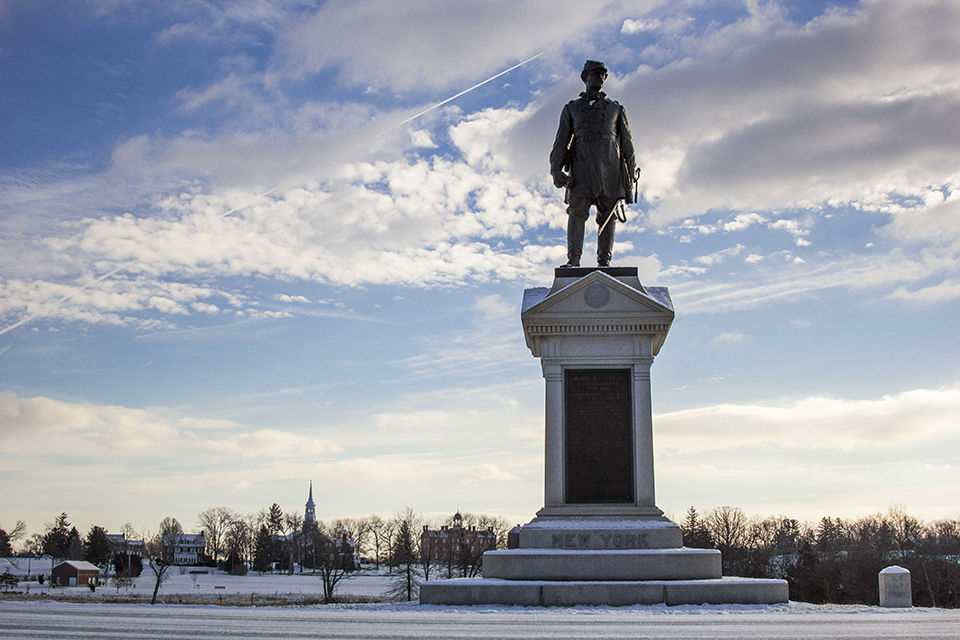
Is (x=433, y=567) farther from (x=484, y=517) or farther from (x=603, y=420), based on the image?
(x=603, y=420)

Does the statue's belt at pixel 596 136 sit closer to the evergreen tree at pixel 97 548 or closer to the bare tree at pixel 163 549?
the bare tree at pixel 163 549

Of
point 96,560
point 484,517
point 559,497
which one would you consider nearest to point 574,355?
point 559,497

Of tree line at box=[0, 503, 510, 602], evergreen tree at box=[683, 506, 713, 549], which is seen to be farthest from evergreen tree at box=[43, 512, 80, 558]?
evergreen tree at box=[683, 506, 713, 549]

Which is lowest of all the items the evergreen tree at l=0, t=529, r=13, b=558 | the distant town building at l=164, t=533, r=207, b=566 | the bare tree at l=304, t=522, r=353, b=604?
the distant town building at l=164, t=533, r=207, b=566

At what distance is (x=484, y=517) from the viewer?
111562mm

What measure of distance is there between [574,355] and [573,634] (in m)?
7.29

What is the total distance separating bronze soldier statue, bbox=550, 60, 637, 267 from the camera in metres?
14.7

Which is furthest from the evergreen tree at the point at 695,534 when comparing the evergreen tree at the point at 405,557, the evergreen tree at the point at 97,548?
the evergreen tree at the point at 97,548

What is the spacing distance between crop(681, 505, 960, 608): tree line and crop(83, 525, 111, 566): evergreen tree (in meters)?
92.5

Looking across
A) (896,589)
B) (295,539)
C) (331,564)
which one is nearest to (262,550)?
(295,539)

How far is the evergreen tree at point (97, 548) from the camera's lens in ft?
422

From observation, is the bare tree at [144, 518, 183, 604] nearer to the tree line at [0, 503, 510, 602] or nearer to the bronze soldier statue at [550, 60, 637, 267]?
the tree line at [0, 503, 510, 602]

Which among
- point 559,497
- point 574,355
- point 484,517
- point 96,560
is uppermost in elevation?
point 574,355

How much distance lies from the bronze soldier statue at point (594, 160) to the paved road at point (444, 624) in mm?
7727
